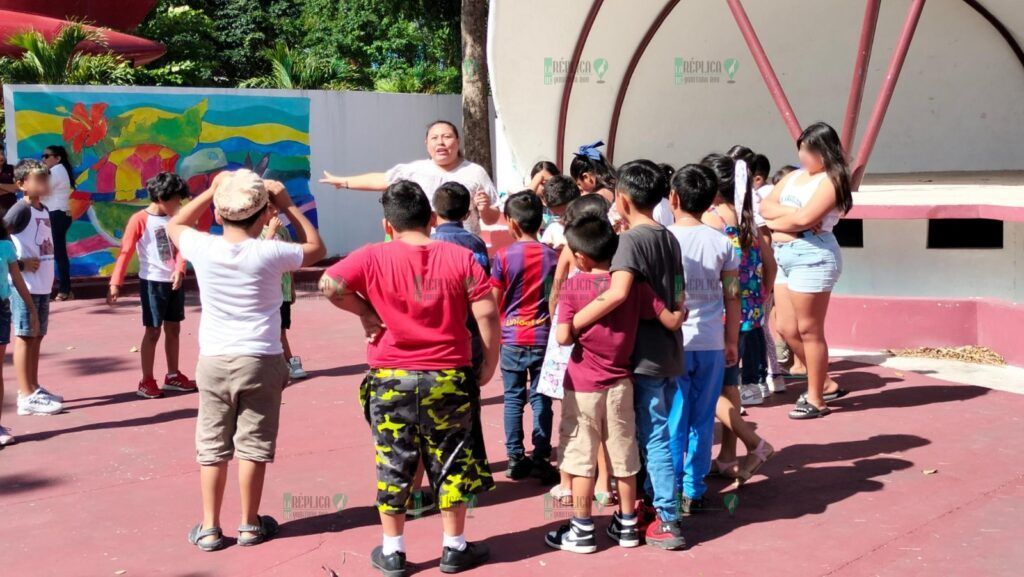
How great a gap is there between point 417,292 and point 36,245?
4.04 metres

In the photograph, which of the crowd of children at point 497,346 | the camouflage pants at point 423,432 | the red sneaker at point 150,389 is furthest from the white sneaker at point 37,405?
the camouflage pants at point 423,432

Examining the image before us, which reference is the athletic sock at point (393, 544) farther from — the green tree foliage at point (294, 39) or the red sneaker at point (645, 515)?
the green tree foliage at point (294, 39)

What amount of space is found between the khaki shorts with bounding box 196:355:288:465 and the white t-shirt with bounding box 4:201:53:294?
3.03m

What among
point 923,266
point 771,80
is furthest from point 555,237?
point 771,80

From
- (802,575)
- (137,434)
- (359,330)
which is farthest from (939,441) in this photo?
(359,330)

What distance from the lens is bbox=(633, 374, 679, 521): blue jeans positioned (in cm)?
471

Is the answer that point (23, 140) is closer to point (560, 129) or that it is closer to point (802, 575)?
point (560, 129)

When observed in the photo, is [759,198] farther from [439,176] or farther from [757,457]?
[757,457]

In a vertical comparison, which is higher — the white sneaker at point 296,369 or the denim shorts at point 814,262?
the denim shorts at point 814,262

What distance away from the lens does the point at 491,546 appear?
485cm

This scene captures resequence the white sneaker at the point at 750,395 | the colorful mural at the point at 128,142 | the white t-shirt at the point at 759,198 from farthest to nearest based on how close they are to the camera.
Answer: the colorful mural at the point at 128,142, the white t-shirt at the point at 759,198, the white sneaker at the point at 750,395

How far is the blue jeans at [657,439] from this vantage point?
4.71 m

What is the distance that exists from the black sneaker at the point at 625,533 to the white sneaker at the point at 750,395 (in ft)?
8.11

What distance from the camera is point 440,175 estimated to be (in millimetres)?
6301
